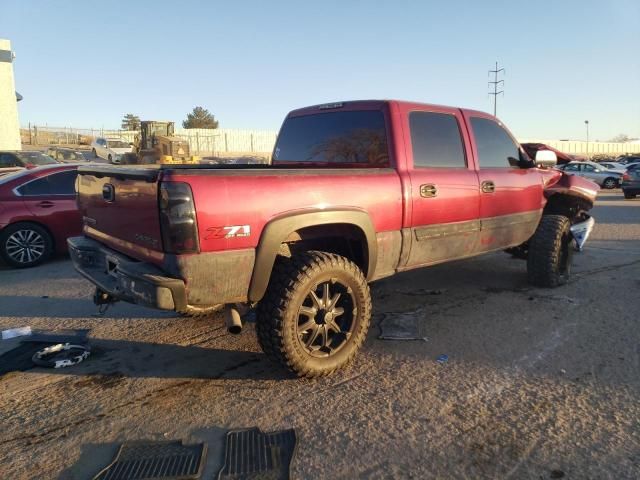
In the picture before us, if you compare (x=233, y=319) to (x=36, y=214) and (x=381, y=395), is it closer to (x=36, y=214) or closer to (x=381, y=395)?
(x=381, y=395)

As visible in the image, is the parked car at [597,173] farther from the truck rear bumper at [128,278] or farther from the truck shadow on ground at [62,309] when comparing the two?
the truck rear bumper at [128,278]

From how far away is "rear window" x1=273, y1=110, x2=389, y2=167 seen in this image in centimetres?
417

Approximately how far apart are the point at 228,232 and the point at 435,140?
90.7 inches

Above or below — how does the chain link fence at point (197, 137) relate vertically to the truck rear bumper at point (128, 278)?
above

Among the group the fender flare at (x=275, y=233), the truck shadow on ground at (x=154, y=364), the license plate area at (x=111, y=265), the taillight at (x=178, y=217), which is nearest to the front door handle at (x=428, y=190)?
the fender flare at (x=275, y=233)

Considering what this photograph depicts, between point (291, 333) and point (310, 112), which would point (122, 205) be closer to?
point (291, 333)

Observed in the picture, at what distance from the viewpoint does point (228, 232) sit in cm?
295

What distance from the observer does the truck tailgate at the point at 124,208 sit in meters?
2.96

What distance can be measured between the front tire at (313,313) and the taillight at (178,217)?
718mm

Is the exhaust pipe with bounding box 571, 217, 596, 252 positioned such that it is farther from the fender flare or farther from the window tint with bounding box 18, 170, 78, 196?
the window tint with bounding box 18, 170, 78, 196

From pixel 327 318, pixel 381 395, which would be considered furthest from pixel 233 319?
pixel 381 395

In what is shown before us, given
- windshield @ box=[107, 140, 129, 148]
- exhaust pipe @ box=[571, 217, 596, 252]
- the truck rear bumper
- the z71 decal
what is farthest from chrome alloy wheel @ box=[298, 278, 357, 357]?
windshield @ box=[107, 140, 129, 148]

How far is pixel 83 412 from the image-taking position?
3115mm

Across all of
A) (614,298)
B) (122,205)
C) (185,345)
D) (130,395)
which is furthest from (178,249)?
(614,298)
